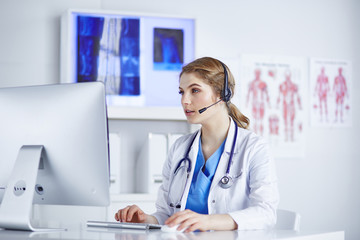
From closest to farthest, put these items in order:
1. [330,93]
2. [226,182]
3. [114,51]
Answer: [226,182] → [114,51] → [330,93]

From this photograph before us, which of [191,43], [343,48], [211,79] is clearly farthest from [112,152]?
[343,48]

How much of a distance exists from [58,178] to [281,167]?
2.34 metres

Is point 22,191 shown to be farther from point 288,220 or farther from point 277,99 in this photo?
point 277,99

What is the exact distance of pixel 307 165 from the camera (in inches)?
142

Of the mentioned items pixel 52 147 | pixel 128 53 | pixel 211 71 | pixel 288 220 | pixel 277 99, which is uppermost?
pixel 128 53

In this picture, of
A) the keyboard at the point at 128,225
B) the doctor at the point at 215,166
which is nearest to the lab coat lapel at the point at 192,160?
the doctor at the point at 215,166

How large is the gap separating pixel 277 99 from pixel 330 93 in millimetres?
463

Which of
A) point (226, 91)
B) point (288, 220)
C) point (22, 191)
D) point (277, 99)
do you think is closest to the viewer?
point (22, 191)

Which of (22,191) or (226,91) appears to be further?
(226,91)

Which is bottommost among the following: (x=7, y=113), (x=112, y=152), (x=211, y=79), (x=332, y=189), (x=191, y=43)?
(x=332, y=189)

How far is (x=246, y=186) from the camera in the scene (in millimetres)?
1844

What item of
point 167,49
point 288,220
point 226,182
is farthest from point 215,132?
point 167,49

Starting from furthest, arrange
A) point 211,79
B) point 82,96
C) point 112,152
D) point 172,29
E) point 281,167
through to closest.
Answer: point 281,167 < point 172,29 < point 112,152 < point 211,79 < point 82,96

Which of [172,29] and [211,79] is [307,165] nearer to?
[172,29]
